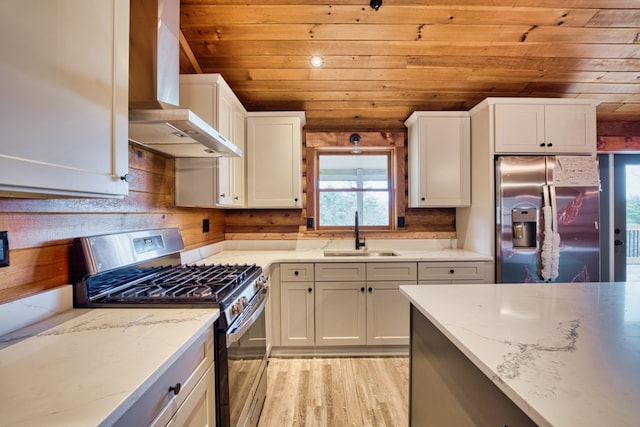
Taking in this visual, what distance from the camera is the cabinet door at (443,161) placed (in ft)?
9.04

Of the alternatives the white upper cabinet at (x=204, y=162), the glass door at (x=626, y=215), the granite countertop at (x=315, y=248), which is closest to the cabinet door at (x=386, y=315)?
the granite countertop at (x=315, y=248)

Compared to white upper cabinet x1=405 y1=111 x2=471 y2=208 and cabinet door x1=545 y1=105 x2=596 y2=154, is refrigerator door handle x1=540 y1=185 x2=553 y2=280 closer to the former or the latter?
cabinet door x1=545 y1=105 x2=596 y2=154

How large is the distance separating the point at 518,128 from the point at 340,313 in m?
2.26

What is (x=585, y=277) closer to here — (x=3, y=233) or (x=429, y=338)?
(x=429, y=338)

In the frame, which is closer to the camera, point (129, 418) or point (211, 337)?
point (129, 418)

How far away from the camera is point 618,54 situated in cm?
234

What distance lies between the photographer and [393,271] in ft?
8.12

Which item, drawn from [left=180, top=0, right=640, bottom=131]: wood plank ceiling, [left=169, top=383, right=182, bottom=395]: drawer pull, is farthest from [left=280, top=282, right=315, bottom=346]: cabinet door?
[left=180, top=0, right=640, bottom=131]: wood plank ceiling

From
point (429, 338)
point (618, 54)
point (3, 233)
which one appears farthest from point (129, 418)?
point (618, 54)

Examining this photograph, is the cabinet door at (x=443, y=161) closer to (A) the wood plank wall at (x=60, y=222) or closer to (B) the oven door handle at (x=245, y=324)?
(B) the oven door handle at (x=245, y=324)

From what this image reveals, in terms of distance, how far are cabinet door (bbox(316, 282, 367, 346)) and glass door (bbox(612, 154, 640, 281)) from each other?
3.05 meters

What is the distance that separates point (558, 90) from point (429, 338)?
9.75ft

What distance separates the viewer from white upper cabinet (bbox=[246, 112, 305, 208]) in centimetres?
270

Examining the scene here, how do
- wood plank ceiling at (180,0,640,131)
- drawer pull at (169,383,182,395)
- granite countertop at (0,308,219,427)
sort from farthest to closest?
1. wood plank ceiling at (180,0,640,131)
2. drawer pull at (169,383,182,395)
3. granite countertop at (0,308,219,427)
